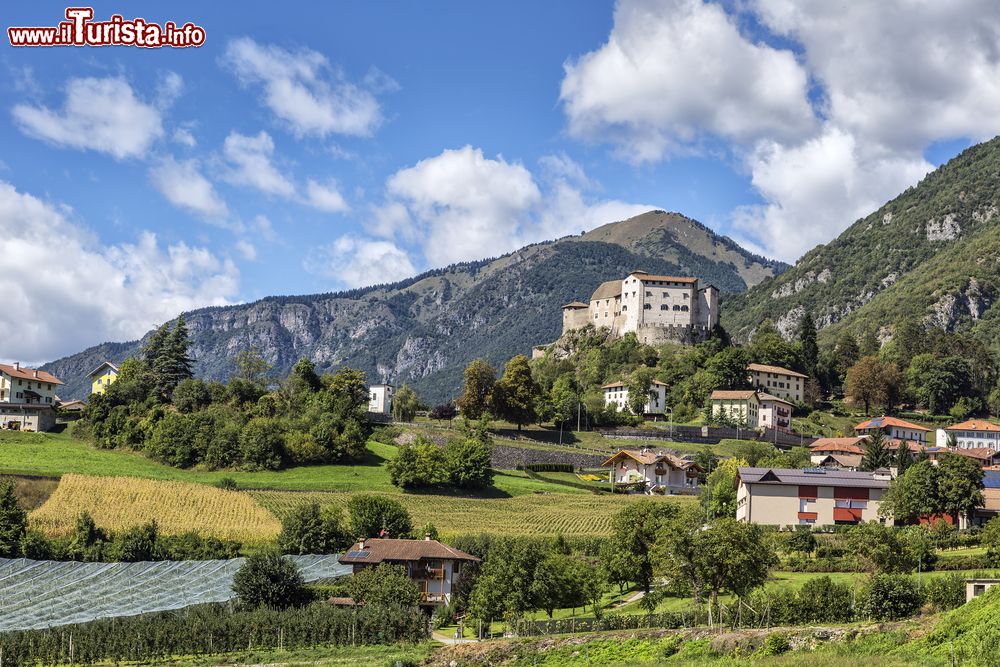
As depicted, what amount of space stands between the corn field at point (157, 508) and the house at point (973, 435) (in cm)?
8325

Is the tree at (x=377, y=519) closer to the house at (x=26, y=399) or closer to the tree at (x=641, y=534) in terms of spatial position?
the tree at (x=641, y=534)

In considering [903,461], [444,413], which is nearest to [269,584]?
[903,461]

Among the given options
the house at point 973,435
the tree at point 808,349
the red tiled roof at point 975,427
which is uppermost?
the tree at point 808,349

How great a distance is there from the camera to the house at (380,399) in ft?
504

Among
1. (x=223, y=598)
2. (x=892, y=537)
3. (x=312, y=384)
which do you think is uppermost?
(x=312, y=384)

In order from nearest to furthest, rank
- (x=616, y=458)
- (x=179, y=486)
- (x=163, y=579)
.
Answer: (x=163, y=579)
(x=179, y=486)
(x=616, y=458)

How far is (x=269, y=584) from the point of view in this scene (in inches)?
2441

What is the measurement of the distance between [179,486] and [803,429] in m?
78.4

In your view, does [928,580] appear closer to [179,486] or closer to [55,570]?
[55,570]

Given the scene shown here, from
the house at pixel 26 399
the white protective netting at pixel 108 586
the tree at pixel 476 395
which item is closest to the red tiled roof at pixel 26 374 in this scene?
the house at pixel 26 399

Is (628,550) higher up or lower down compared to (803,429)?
lower down

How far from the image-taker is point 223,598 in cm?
6162

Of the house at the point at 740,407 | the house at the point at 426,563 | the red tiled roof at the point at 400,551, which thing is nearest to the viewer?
the house at the point at 426,563

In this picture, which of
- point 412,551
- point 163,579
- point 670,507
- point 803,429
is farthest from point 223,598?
point 803,429
